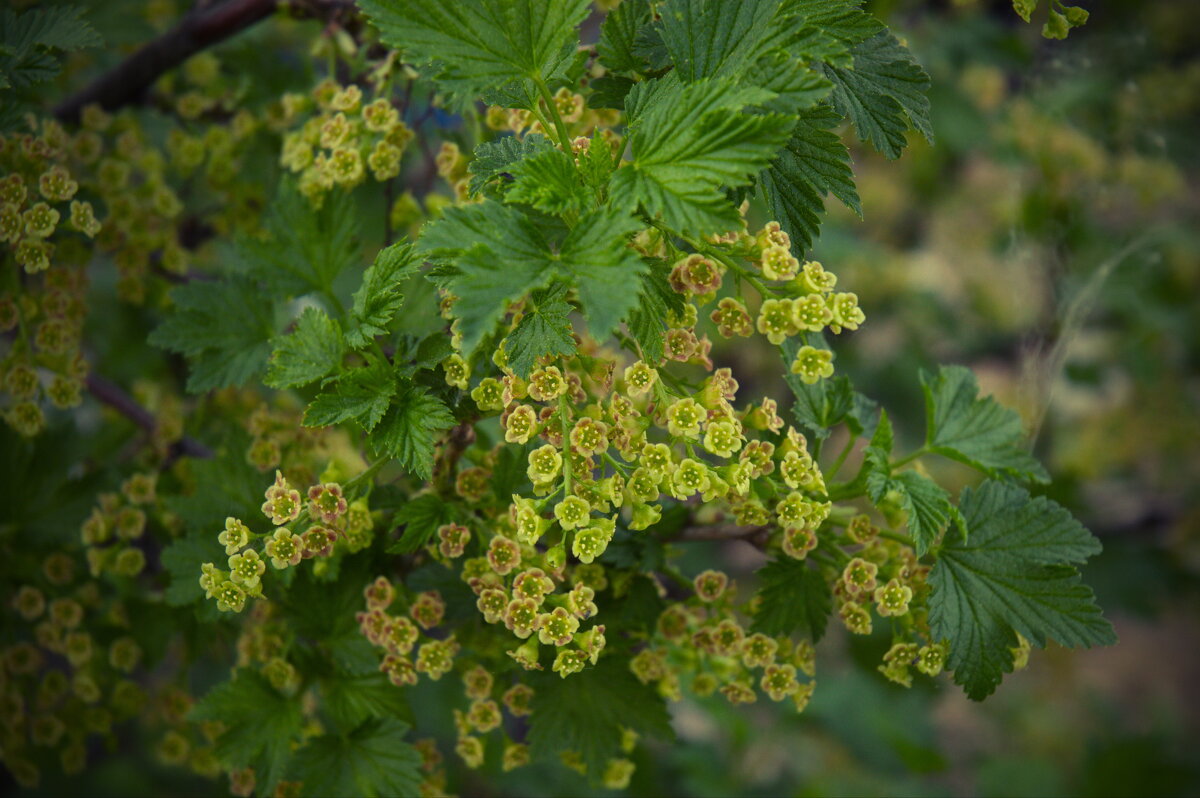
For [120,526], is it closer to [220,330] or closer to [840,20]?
[220,330]

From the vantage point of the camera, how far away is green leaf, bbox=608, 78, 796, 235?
594 mm

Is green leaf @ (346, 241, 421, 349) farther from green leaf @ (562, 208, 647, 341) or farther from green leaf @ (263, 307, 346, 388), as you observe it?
green leaf @ (562, 208, 647, 341)

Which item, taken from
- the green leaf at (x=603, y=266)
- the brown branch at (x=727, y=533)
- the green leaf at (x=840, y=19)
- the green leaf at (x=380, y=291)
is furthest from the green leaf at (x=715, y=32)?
the brown branch at (x=727, y=533)

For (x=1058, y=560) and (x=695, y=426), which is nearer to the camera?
(x=695, y=426)

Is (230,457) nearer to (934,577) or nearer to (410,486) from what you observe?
(410,486)

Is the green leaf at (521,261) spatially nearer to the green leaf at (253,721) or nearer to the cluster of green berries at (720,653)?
the cluster of green berries at (720,653)

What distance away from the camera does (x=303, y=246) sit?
3.01 feet

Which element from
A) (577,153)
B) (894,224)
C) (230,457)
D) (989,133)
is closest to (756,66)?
(577,153)

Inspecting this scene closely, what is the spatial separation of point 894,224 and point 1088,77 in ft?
1.84

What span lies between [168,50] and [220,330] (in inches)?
15.1

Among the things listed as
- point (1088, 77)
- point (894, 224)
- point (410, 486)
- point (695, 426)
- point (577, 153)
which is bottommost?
point (894, 224)

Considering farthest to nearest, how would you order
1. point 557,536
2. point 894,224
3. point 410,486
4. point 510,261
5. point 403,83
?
point 894,224 < point 403,83 < point 410,486 < point 557,536 < point 510,261

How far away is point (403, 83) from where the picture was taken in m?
0.97

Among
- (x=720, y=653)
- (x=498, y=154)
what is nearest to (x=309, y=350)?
(x=498, y=154)
